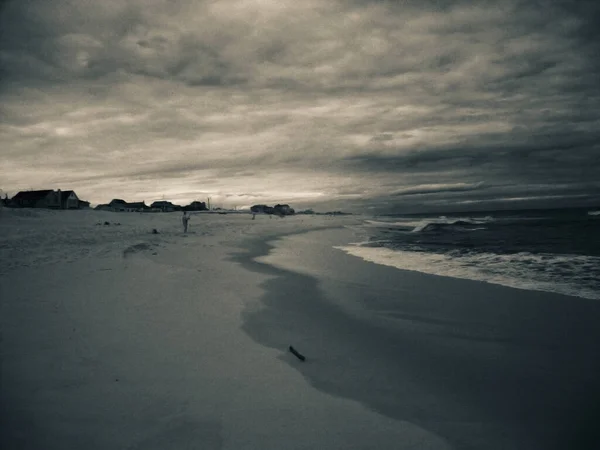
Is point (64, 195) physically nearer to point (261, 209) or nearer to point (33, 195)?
point (33, 195)

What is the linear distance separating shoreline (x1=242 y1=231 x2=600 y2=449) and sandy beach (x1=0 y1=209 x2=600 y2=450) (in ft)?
0.08

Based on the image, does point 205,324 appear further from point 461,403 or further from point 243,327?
point 461,403

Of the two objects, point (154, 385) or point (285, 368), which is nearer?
point (154, 385)

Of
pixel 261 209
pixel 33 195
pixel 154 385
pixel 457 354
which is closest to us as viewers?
pixel 154 385

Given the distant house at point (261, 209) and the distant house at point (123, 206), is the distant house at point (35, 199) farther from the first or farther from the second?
the distant house at point (261, 209)

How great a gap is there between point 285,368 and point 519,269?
11702mm

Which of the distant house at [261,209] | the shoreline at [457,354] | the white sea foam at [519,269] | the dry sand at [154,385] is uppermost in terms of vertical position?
the distant house at [261,209]

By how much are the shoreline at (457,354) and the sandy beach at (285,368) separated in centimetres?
3

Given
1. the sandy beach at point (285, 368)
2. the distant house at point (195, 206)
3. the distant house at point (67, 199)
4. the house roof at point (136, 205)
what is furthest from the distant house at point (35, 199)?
the distant house at point (195, 206)

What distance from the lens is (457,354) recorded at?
515 cm

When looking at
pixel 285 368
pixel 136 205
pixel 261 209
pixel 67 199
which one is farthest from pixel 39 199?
pixel 261 209

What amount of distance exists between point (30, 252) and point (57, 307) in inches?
368

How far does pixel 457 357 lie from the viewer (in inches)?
199

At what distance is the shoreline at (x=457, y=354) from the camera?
140 inches
